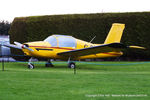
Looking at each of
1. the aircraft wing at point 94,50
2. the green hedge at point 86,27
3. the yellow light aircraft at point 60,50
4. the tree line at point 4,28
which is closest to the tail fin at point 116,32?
the yellow light aircraft at point 60,50

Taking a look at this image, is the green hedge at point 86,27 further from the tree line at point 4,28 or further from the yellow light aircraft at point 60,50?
the tree line at point 4,28

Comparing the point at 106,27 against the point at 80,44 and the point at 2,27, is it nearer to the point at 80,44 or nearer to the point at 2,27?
the point at 80,44

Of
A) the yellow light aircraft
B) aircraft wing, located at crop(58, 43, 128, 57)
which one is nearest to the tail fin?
the yellow light aircraft

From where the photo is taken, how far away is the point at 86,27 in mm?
22906

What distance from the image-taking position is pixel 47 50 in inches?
693

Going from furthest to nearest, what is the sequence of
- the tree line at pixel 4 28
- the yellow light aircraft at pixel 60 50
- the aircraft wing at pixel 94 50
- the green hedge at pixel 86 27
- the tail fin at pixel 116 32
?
the tree line at pixel 4 28 < the green hedge at pixel 86 27 < the tail fin at pixel 116 32 < the yellow light aircraft at pixel 60 50 < the aircraft wing at pixel 94 50

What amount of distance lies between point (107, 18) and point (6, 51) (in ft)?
28.5

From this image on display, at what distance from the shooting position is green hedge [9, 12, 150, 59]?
21.8 metres

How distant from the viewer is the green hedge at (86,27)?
2180 centimetres

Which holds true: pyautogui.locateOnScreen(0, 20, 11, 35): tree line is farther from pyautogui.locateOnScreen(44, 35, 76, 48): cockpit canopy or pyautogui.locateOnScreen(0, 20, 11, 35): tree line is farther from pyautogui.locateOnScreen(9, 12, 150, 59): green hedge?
pyautogui.locateOnScreen(44, 35, 76, 48): cockpit canopy

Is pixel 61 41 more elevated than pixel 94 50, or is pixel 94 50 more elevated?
pixel 61 41

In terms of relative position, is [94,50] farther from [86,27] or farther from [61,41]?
[86,27]

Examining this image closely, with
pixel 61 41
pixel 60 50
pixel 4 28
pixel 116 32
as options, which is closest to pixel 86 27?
pixel 116 32

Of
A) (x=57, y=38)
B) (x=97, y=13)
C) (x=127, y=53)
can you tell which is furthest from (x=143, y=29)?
(x=57, y=38)
